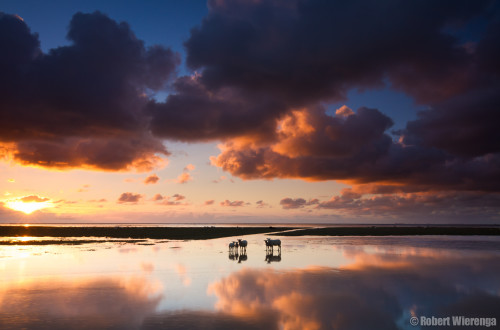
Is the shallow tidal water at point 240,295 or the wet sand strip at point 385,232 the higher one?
the shallow tidal water at point 240,295

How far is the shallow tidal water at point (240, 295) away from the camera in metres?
12.8

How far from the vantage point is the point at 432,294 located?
676 inches

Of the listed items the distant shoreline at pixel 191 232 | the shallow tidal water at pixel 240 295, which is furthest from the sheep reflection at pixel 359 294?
the distant shoreline at pixel 191 232

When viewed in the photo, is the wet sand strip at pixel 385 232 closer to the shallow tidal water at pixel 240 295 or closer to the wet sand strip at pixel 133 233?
the wet sand strip at pixel 133 233

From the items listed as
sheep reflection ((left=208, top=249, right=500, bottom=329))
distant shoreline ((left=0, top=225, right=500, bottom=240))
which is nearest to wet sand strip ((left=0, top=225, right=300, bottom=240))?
distant shoreline ((left=0, top=225, right=500, bottom=240))

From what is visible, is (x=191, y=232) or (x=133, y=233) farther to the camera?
(x=191, y=232)

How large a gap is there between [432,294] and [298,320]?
8229mm

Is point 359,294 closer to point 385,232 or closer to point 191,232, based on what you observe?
point 191,232

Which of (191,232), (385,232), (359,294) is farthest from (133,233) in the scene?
(359,294)

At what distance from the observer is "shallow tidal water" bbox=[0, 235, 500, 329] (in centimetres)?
1275

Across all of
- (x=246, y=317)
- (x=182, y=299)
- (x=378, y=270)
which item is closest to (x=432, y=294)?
(x=378, y=270)

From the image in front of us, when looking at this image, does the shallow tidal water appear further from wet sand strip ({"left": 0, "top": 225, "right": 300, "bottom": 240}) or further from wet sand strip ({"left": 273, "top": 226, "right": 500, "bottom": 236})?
wet sand strip ({"left": 273, "top": 226, "right": 500, "bottom": 236})

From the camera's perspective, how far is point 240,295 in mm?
16469

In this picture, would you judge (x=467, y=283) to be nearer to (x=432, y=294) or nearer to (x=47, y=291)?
(x=432, y=294)
